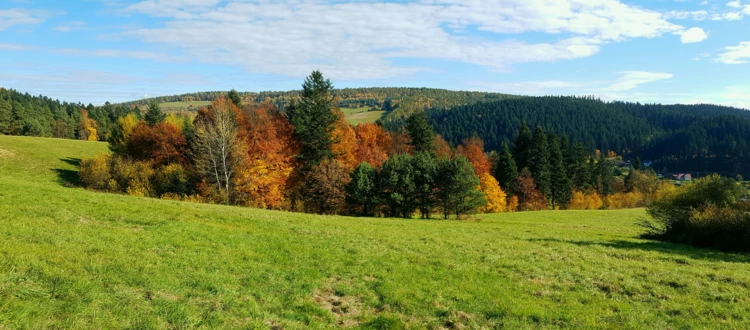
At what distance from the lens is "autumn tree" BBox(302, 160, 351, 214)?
156 feet

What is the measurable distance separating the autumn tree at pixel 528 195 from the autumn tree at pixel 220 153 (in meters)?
54.4

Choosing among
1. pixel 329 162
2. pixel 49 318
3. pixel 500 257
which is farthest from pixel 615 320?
pixel 329 162

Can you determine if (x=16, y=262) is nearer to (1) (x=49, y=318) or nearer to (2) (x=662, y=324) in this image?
(1) (x=49, y=318)

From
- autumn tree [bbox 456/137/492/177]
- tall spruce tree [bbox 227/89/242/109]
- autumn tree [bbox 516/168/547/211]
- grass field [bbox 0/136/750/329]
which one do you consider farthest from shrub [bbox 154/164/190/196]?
autumn tree [bbox 516/168/547/211]

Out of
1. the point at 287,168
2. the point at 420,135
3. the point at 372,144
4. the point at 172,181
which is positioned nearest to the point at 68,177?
the point at 172,181

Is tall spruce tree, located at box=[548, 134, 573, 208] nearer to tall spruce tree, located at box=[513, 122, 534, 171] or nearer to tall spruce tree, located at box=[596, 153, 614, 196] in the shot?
tall spruce tree, located at box=[513, 122, 534, 171]

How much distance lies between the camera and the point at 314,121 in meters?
53.6

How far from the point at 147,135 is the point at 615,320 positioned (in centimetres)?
6614

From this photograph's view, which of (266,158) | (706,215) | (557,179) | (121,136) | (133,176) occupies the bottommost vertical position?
(557,179)

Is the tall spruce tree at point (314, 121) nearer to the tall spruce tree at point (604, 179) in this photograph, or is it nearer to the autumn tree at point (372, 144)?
the autumn tree at point (372, 144)

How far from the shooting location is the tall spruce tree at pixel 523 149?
263 feet

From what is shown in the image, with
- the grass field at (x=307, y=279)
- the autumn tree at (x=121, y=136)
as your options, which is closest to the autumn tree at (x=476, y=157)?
the grass field at (x=307, y=279)

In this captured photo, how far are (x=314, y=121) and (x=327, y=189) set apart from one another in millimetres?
11380

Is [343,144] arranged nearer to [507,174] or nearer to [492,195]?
[492,195]
